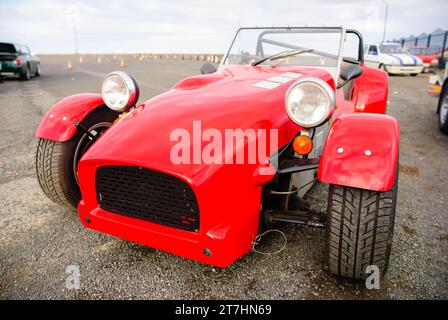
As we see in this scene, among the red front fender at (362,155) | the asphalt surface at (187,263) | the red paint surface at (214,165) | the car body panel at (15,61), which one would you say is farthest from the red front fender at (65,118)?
the car body panel at (15,61)

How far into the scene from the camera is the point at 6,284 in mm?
2053

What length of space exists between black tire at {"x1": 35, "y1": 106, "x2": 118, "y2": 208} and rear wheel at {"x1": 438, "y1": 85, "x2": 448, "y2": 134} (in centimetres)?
540

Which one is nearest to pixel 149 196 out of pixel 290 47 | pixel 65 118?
pixel 65 118

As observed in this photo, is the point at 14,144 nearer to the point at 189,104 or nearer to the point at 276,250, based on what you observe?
the point at 189,104

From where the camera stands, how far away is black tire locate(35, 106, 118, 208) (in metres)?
2.59

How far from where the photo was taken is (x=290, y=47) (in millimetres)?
3674

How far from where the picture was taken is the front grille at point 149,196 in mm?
1846

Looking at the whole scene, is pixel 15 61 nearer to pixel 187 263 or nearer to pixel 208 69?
pixel 208 69

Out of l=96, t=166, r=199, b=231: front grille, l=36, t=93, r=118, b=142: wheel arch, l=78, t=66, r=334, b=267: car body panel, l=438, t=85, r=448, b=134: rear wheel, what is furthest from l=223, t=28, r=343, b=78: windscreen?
l=438, t=85, r=448, b=134: rear wheel

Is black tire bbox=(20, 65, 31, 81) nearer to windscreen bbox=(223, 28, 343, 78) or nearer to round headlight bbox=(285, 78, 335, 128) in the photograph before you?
windscreen bbox=(223, 28, 343, 78)

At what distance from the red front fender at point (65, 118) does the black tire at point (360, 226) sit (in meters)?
1.96

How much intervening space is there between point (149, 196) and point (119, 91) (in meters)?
1.09

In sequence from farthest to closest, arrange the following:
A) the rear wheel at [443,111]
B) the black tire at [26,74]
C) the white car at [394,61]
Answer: the white car at [394,61]
the black tire at [26,74]
the rear wheel at [443,111]

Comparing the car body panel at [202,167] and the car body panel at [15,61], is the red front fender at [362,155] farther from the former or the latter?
the car body panel at [15,61]
